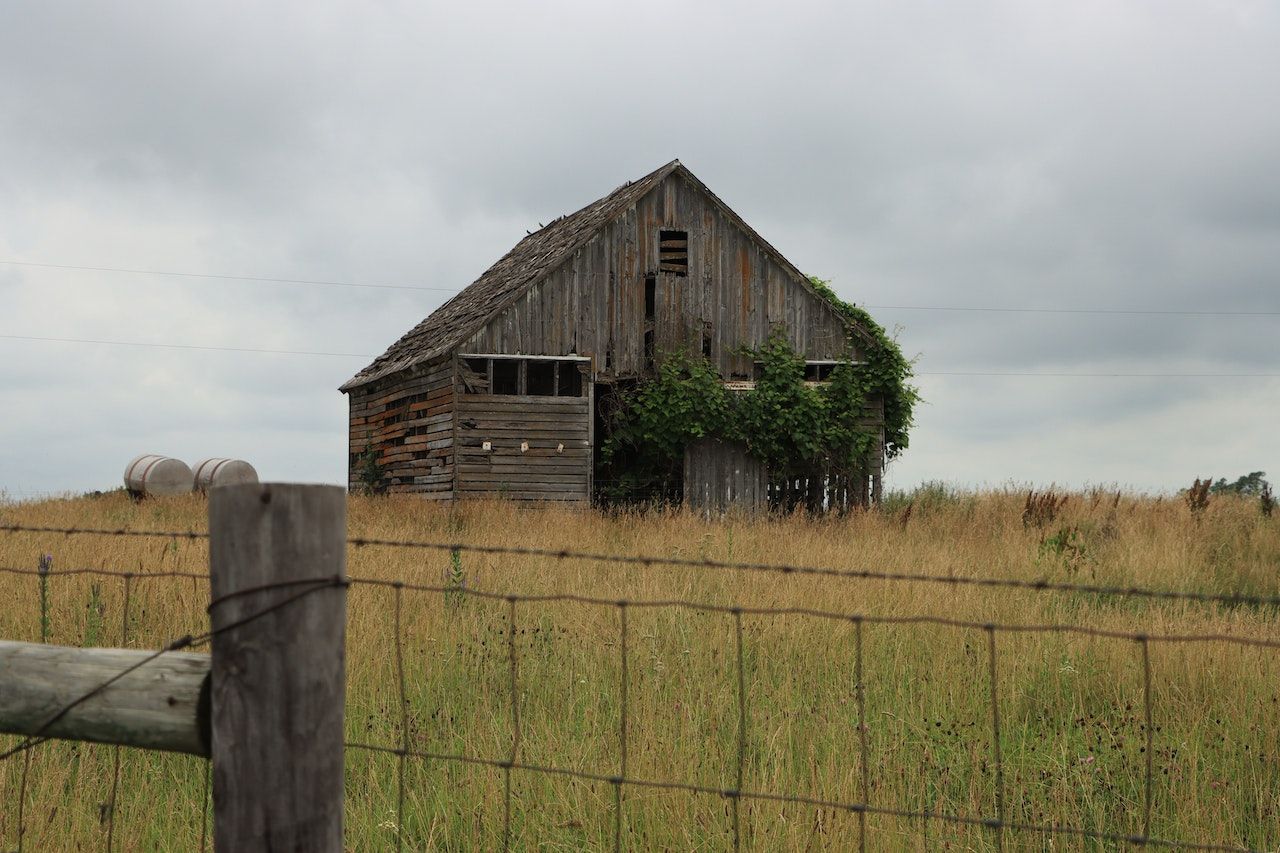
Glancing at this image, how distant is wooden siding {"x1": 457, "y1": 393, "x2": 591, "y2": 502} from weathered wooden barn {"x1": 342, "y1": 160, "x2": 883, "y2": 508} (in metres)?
0.02

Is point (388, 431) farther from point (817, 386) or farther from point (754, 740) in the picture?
point (754, 740)

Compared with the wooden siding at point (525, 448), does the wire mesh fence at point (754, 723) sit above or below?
below

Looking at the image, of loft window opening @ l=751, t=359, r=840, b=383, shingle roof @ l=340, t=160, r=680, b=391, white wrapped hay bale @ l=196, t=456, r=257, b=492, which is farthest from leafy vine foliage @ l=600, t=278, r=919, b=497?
white wrapped hay bale @ l=196, t=456, r=257, b=492

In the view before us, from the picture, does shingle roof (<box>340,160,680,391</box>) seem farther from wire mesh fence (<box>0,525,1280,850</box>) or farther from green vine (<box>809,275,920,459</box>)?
wire mesh fence (<box>0,525,1280,850</box>)

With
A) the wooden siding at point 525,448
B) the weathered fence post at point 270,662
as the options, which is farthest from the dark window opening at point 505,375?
the weathered fence post at point 270,662

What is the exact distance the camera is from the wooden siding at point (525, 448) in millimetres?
18984

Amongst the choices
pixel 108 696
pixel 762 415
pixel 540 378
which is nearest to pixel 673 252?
pixel 762 415

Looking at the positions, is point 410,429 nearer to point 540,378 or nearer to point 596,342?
point 540,378

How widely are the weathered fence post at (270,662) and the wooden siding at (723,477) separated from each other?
57.3ft

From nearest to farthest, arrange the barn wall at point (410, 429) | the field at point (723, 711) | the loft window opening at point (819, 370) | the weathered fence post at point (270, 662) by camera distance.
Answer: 1. the weathered fence post at point (270, 662)
2. the field at point (723, 711)
3. the barn wall at point (410, 429)
4. the loft window opening at point (819, 370)

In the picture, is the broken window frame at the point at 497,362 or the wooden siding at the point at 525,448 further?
the broken window frame at the point at 497,362

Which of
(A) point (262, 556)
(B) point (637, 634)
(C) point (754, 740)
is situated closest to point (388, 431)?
(B) point (637, 634)

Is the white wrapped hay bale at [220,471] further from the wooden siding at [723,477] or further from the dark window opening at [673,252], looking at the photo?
the dark window opening at [673,252]

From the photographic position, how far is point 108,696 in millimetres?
2531
